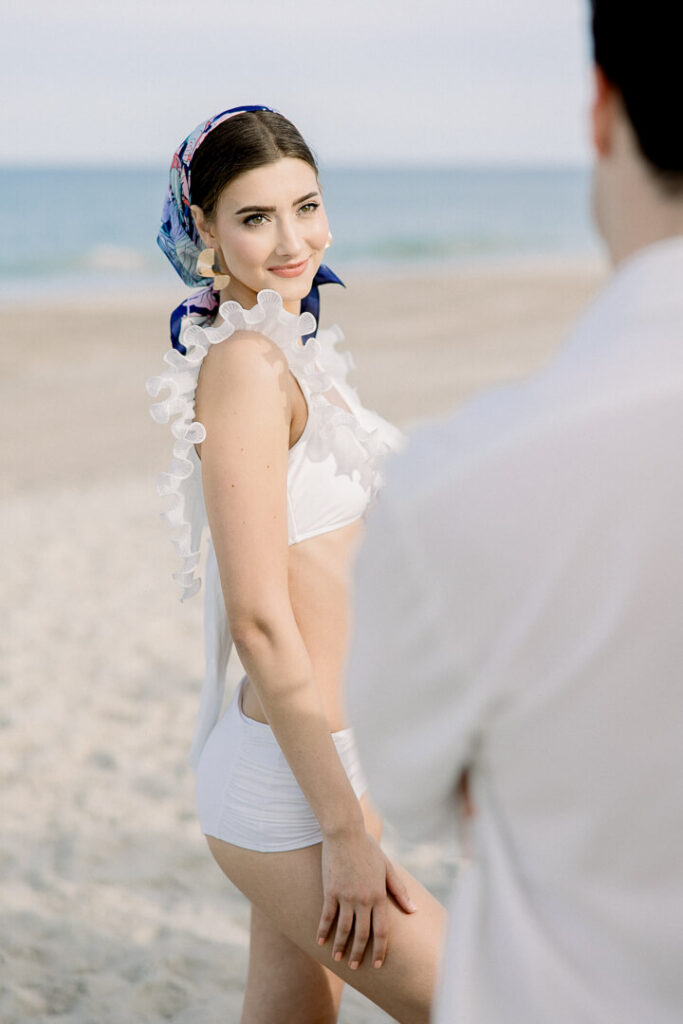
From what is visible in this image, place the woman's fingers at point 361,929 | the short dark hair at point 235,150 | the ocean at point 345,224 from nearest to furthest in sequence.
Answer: the woman's fingers at point 361,929 → the short dark hair at point 235,150 → the ocean at point 345,224

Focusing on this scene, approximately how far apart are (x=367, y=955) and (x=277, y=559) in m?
0.64

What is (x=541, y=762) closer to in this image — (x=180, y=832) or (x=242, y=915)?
(x=242, y=915)

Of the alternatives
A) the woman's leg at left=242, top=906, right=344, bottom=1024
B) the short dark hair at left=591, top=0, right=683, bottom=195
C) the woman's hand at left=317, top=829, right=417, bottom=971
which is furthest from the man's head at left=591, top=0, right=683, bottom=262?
the woman's leg at left=242, top=906, right=344, bottom=1024

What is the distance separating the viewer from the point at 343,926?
5.58 ft

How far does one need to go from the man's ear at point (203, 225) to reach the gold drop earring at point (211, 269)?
19 millimetres

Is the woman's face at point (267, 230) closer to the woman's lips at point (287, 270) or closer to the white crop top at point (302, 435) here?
the woman's lips at point (287, 270)

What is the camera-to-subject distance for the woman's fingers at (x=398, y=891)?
5.68 ft

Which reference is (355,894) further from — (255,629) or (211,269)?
(211,269)

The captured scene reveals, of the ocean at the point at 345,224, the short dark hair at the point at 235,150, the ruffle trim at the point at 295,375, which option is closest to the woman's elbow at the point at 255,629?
the ruffle trim at the point at 295,375

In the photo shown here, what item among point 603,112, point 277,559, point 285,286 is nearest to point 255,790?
point 277,559

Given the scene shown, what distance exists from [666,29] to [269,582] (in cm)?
106

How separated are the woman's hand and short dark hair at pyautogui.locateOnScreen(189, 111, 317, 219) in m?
1.17

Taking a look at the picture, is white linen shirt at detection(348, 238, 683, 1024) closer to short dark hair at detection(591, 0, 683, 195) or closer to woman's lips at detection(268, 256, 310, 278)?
short dark hair at detection(591, 0, 683, 195)

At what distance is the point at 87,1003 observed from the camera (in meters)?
3.01
